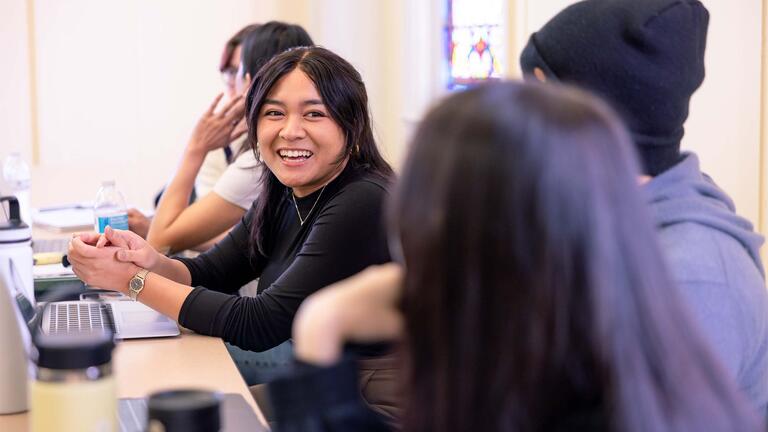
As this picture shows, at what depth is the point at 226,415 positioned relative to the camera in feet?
4.72

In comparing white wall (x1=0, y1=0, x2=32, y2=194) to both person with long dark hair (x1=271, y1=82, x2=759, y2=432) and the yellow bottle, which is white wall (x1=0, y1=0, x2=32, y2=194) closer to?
the yellow bottle

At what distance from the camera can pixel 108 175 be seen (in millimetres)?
5168

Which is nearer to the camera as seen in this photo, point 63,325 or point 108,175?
point 63,325

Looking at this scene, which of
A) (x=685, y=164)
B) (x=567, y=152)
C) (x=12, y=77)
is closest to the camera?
(x=567, y=152)

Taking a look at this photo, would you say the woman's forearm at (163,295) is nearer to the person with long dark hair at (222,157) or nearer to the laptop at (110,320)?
the laptop at (110,320)

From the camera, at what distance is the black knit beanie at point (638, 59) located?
1325 mm

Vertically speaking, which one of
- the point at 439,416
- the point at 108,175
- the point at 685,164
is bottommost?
→ the point at 108,175

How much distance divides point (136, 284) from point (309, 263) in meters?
0.34

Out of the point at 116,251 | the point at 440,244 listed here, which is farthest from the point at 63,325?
the point at 440,244

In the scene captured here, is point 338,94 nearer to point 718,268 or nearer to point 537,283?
point 718,268

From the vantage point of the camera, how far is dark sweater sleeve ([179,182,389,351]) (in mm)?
1896

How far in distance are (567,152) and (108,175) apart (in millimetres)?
4609

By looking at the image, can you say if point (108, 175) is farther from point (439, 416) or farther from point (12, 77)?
point (439, 416)

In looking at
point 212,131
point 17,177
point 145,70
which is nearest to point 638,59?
point 212,131
